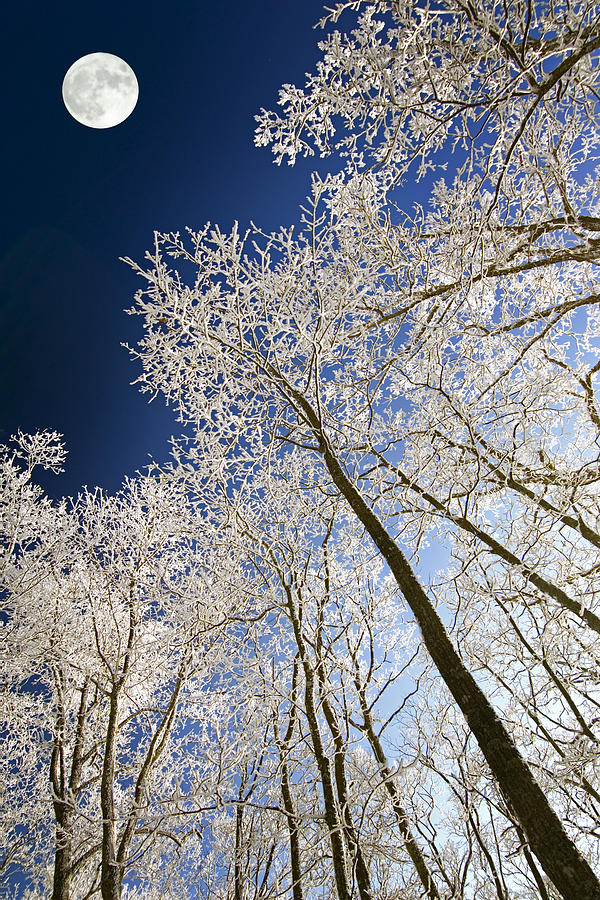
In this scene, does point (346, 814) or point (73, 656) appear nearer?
point (346, 814)

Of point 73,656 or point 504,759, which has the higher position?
point 73,656

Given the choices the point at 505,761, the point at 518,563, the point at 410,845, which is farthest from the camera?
the point at 410,845

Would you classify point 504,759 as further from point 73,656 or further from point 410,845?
point 73,656

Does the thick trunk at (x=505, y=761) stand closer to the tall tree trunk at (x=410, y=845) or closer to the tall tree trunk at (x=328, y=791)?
the tall tree trunk at (x=328, y=791)

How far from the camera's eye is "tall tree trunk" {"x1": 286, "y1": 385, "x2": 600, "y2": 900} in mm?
1718

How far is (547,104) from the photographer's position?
2.82 meters

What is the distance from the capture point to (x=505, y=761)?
1979 millimetres

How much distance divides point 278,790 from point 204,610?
1.76 metres

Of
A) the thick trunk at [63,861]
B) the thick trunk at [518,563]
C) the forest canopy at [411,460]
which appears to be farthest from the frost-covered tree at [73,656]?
the thick trunk at [518,563]

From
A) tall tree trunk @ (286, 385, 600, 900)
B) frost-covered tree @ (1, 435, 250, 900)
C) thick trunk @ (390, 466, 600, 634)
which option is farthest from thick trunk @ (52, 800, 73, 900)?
tall tree trunk @ (286, 385, 600, 900)

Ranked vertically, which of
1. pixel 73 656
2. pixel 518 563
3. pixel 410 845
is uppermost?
pixel 73 656

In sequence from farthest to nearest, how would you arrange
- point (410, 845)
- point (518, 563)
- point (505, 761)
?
point (410, 845)
point (518, 563)
point (505, 761)

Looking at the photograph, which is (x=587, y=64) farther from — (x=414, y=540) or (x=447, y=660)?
(x=447, y=660)

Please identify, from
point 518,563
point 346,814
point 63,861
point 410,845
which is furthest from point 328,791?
point 63,861
